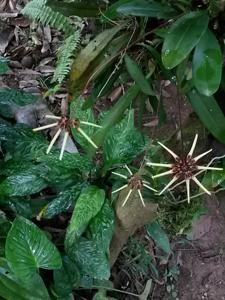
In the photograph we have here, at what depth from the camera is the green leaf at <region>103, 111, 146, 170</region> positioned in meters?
1.72

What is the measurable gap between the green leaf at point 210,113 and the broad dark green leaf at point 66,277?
0.72 m

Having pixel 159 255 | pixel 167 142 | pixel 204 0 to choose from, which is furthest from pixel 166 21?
pixel 159 255

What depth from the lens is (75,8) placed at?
5.10ft

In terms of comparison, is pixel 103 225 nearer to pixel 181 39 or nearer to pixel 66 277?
pixel 66 277

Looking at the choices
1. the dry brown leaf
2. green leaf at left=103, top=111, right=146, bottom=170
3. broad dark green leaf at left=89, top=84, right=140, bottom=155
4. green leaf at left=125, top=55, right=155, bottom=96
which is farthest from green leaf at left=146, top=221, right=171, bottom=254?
green leaf at left=125, top=55, right=155, bottom=96

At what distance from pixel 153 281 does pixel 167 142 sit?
2.45 ft

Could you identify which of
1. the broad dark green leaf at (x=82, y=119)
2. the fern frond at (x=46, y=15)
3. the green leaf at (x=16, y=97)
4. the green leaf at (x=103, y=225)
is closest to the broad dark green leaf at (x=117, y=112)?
the broad dark green leaf at (x=82, y=119)

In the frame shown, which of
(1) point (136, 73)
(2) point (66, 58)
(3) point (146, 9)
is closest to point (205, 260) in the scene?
(2) point (66, 58)

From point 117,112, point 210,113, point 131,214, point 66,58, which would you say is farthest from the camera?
point 66,58

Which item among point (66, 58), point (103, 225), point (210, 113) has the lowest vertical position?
point (103, 225)

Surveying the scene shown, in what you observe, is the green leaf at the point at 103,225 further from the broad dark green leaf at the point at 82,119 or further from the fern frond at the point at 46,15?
the fern frond at the point at 46,15

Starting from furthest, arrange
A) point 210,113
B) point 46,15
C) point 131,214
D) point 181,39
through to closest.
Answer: point 46,15, point 131,214, point 210,113, point 181,39

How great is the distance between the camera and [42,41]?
8.35 feet

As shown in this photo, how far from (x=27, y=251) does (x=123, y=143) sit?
1.39ft
